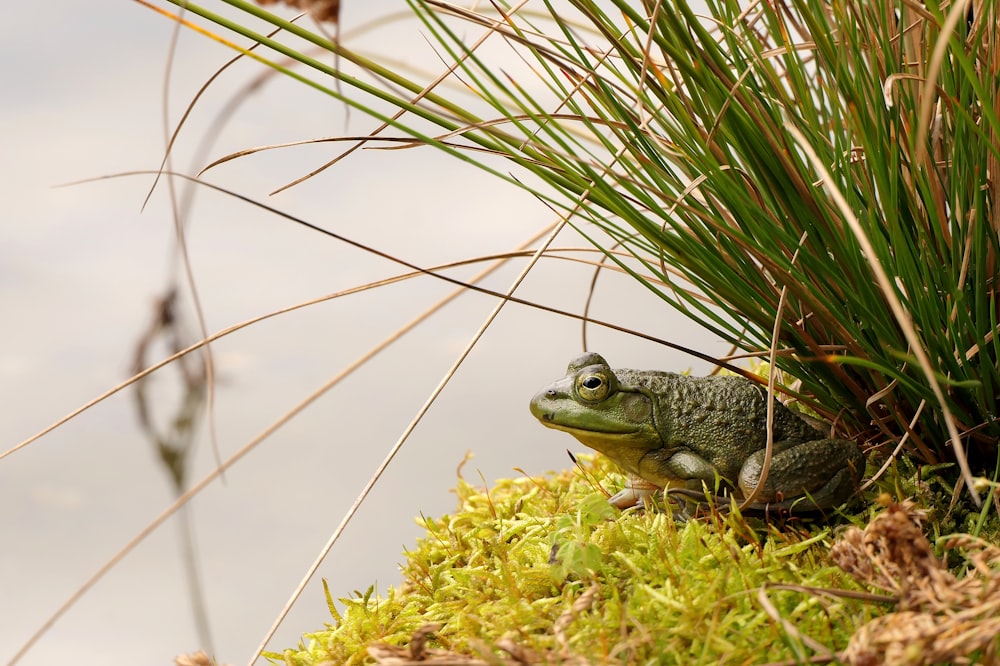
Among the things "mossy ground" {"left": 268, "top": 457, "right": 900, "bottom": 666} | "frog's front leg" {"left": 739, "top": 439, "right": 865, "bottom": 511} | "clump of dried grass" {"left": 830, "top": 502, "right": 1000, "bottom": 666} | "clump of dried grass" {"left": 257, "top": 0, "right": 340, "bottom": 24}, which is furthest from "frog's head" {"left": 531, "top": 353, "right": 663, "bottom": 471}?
"clump of dried grass" {"left": 257, "top": 0, "right": 340, "bottom": 24}

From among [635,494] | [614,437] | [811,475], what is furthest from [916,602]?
[635,494]

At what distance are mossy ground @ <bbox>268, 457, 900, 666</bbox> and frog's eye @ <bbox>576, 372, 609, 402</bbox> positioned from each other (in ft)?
0.85

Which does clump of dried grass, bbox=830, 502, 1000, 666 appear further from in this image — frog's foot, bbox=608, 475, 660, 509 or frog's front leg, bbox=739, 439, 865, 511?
frog's foot, bbox=608, 475, 660, 509

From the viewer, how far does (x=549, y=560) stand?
2.06 m

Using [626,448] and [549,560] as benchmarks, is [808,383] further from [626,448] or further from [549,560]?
[549,560]

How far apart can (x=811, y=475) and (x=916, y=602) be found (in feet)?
2.11

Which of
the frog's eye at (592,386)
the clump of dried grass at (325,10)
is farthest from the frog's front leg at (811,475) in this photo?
the clump of dried grass at (325,10)

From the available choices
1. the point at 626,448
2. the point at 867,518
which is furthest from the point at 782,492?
the point at 626,448

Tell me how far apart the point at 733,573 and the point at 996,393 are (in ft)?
2.26

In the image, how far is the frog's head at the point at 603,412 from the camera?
7.14 ft

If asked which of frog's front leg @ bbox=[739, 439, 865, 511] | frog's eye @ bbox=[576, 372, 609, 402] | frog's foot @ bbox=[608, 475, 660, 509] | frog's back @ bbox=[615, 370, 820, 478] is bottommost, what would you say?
frog's front leg @ bbox=[739, 439, 865, 511]

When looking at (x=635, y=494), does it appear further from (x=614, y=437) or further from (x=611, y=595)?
(x=611, y=595)

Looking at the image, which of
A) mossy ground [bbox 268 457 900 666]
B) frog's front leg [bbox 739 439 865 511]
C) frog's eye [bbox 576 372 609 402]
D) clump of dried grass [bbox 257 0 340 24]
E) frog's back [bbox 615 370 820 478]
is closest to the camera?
clump of dried grass [bbox 257 0 340 24]

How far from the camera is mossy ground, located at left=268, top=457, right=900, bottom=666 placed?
5.30 feet
